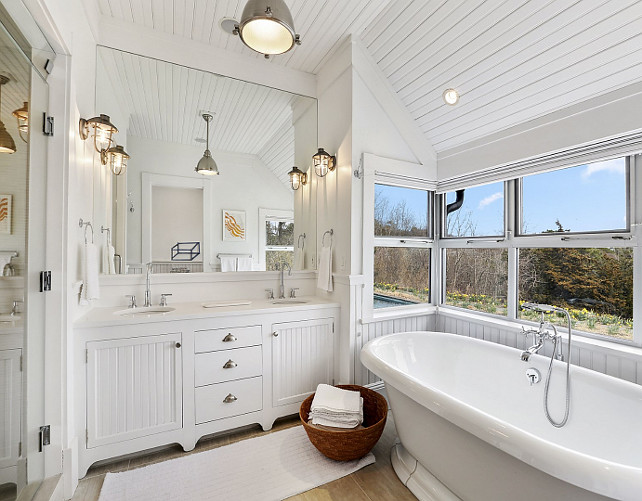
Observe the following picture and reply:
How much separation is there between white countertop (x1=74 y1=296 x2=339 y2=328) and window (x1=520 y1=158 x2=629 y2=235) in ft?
5.59

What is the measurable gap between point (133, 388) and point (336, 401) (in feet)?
4.06

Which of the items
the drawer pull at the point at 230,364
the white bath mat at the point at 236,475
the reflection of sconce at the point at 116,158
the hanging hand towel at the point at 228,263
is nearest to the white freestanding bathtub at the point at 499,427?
the white bath mat at the point at 236,475

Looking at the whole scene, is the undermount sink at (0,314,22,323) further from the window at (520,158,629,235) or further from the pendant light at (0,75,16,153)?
the window at (520,158,629,235)

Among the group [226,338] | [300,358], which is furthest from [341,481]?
[226,338]

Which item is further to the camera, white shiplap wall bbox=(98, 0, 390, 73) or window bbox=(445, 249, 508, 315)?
window bbox=(445, 249, 508, 315)

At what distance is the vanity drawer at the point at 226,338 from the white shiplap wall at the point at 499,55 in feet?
7.52

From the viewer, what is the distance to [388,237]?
9.46 feet

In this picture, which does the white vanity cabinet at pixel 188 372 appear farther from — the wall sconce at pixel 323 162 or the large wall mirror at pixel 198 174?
the wall sconce at pixel 323 162

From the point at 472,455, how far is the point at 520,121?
7.26ft

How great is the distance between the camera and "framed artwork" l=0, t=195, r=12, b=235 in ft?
4.26

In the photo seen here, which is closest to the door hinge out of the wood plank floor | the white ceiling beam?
the white ceiling beam

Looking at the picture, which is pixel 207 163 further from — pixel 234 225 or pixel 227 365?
pixel 227 365

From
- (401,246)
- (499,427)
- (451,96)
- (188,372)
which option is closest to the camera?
(499,427)

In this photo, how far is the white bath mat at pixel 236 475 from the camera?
169 cm
